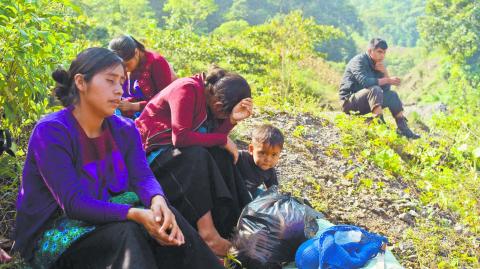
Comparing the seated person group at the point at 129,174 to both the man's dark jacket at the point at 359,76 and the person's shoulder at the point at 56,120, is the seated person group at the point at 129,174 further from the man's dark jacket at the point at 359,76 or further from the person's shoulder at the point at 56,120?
the man's dark jacket at the point at 359,76

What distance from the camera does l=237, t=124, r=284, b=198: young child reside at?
3.40 m

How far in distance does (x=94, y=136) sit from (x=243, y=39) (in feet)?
31.7

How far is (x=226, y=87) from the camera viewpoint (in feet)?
9.65

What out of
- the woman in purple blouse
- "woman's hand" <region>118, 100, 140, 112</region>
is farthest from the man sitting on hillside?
the woman in purple blouse

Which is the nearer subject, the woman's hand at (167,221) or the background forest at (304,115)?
the woman's hand at (167,221)

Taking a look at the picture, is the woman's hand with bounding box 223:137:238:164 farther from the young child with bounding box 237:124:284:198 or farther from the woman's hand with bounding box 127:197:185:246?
the woman's hand with bounding box 127:197:185:246

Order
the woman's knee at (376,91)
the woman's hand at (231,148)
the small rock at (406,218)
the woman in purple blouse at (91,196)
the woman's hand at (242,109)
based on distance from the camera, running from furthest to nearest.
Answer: the woman's knee at (376,91) < the small rock at (406,218) < the woman's hand at (231,148) < the woman's hand at (242,109) < the woman in purple blouse at (91,196)

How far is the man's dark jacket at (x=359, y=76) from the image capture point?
6695mm

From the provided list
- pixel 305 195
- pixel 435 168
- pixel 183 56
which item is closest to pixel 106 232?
pixel 305 195

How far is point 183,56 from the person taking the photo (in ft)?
31.9

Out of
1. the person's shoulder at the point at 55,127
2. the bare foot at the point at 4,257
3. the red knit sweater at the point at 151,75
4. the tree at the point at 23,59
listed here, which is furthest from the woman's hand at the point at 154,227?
the red knit sweater at the point at 151,75

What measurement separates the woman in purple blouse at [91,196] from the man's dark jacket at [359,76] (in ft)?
15.7

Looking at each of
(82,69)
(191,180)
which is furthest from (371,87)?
(82,69)

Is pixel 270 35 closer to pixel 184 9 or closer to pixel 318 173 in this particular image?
pixel 318 173
